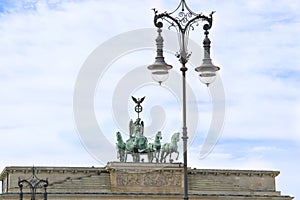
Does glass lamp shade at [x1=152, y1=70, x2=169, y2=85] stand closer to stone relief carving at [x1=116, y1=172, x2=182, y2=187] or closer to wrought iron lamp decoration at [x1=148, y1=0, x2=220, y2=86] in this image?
wrought iron lamp decoration at [x1=148, y1=0, x2=220, y2=86]

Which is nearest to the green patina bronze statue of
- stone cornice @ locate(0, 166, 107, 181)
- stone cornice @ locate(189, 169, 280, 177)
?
stone cornice @ locate(0, 166, 107, 181)

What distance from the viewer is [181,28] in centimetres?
2412

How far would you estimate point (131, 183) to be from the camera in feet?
245

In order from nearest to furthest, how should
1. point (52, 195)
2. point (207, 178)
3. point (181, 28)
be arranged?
point (181, 28)
point (52, 195)
point (207, 178)

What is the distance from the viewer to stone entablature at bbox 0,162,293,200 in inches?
2874

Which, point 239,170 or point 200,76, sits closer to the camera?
point 200,76

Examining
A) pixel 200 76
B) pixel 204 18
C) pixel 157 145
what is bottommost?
pixel 200 76

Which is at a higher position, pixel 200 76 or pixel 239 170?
pixel 239 170

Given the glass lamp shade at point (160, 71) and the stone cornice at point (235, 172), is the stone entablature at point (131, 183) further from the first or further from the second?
the glass lamp shade at point (160, 71)

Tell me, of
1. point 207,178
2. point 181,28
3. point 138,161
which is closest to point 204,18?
point 181,28

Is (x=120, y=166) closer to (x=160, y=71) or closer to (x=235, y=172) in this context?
(x=235, y=172)

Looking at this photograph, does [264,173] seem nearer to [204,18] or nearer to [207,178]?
[207,178]

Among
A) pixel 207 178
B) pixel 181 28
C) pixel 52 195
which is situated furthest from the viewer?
pixel 207 178

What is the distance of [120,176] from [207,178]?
8.58 metres
